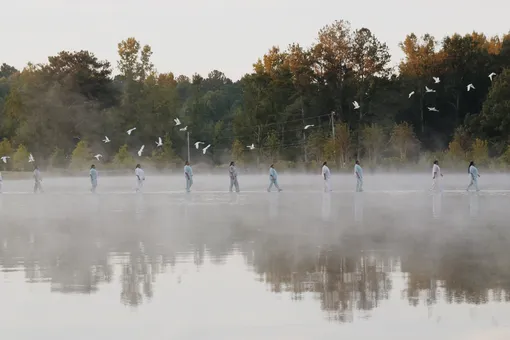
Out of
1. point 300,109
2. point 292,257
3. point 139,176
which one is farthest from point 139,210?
point 300,109

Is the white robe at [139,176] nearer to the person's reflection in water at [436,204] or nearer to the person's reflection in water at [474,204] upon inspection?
the person's reflection in water at [436,204]

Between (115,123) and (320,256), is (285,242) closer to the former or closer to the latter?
(320,256)

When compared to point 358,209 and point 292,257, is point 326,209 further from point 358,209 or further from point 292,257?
point 292,257

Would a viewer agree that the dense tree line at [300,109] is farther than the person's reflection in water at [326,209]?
Yes

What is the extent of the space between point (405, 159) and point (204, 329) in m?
Answer: 89.9

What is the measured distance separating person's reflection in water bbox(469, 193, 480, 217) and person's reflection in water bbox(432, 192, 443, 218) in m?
1.02

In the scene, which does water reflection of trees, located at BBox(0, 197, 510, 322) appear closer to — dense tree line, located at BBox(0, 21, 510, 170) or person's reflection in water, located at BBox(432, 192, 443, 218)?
person's reflection in water, located at BBox(432, 192, 443, 218)

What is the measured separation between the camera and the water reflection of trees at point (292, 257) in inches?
505

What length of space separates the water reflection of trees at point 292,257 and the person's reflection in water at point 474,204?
5.27 m

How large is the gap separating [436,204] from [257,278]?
920 inches

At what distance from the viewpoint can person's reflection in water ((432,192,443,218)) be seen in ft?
99.2

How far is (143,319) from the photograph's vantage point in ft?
35.2

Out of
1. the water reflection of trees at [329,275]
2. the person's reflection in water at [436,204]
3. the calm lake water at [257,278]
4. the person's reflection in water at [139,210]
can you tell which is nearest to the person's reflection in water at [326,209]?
the calm lake water at [257,278]

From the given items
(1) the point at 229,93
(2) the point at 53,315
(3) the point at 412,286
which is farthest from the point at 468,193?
(1) the point at 229,93
